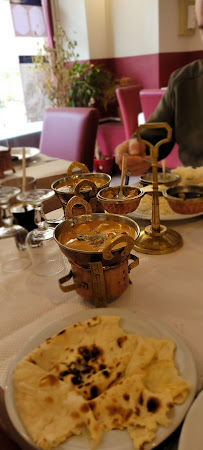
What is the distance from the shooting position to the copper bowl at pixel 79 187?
87cm

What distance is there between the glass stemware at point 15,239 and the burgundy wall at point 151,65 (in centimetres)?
350

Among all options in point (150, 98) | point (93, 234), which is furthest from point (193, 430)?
point (150, 98)

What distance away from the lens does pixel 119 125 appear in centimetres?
426

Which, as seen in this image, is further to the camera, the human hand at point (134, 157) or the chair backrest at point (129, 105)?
the chair backrest at point (129, 105)

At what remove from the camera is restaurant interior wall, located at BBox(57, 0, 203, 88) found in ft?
12.6

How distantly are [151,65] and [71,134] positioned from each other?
7.70ft

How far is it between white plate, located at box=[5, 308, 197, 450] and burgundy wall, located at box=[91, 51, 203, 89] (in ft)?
13.0

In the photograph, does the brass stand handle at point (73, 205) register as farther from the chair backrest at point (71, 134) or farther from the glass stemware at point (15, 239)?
the chair backrest at point (71, 134)

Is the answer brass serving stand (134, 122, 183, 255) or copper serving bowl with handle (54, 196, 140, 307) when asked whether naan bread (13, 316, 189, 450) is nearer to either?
copper serving bowl with handle (54, 196, 140, 307)

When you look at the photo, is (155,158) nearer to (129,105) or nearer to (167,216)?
(167,216)

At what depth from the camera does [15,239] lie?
1.01m

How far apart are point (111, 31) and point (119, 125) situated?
47.4 inches

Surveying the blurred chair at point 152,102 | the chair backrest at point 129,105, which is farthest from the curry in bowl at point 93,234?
the chair backrest at point 129,105

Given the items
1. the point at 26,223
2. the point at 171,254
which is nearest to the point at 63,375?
the point at 171,254
